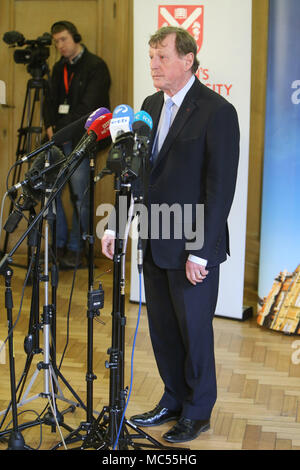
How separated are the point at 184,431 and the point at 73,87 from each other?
3.24m

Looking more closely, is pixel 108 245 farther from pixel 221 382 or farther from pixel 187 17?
pixel 187 17

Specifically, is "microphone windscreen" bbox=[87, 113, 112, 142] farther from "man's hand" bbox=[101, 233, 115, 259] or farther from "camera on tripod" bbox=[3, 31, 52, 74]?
"camera on tripod" bbox=[3, 31, 52, 74]

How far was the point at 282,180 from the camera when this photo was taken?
4.14 meters

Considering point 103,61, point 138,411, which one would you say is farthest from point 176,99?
point 103,61

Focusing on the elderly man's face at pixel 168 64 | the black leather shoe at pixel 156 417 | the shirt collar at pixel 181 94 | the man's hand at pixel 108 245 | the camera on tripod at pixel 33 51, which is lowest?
the black leather shoe at pixel 156 417

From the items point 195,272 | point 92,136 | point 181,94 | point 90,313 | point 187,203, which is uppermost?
point 181,94

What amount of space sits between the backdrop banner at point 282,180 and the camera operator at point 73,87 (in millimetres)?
1571

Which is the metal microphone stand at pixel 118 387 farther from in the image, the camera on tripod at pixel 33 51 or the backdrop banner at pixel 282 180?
the camera on tripod at pixel 33 51

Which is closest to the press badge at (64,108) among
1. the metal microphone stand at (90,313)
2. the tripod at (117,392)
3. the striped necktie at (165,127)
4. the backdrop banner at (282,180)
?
the backdrop banner at (282,180)

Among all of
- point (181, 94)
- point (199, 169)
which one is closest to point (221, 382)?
point (199, 169)

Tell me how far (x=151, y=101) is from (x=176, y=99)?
20 centimetres

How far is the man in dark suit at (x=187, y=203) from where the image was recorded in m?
2.64

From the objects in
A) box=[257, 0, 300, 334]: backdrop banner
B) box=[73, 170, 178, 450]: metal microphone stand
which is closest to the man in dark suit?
box=[73, 170, 178, 450]: metal microphone stand

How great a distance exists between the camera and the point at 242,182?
4285 mm
